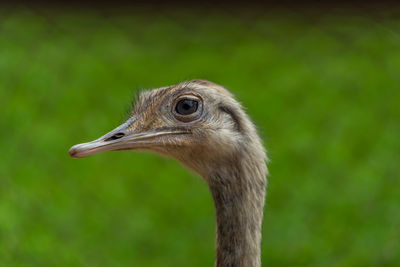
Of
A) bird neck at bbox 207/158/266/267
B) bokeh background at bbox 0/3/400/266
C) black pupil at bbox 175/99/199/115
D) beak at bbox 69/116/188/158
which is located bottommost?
bird neck at bbox 207/158/266/267

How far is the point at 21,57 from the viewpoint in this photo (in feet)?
19.7

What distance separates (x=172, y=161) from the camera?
14.9ft

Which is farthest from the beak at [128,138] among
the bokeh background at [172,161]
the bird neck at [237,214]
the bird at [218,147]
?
the bokeh background at [172,161]

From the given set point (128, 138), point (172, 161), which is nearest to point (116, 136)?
point (128, 138)

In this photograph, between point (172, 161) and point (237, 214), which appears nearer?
point (237, 214)

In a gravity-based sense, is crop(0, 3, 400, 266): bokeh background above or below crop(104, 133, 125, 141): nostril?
above

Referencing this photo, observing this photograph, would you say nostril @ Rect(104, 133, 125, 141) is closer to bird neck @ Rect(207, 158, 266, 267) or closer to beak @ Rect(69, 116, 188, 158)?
beak @ Rect(69, 116, 188, 158)

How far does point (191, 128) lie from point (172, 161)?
2338 mm

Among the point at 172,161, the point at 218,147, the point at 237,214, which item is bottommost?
the point at 237,214

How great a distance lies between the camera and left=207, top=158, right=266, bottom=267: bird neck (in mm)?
2182

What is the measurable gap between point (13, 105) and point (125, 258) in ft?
5.83

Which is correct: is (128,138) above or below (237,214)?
above

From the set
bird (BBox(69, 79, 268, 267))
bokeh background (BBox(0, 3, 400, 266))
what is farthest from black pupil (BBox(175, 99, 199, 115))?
bokeh background (BBox(0, 3, 400, 266))

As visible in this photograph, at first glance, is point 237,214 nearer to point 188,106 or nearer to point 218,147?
point 218,147
